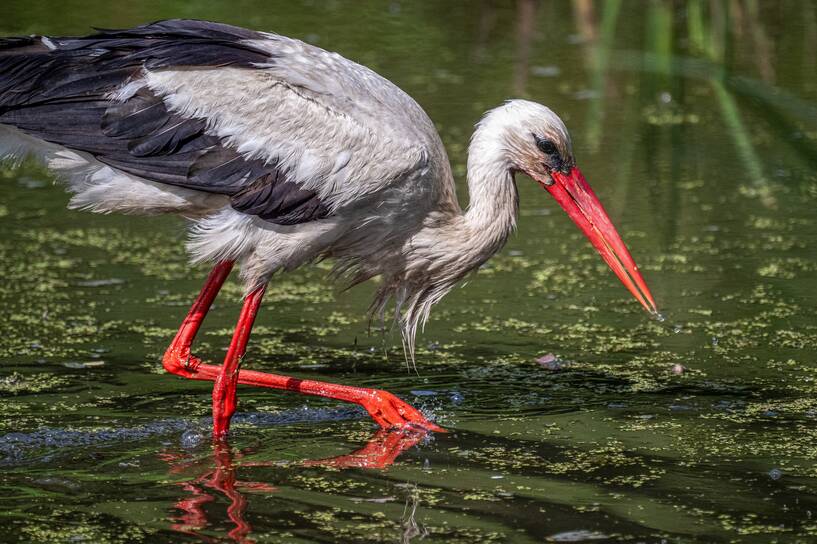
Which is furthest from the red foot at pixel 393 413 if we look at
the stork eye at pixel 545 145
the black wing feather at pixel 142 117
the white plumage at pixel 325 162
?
the stork eye at pixel 545 145

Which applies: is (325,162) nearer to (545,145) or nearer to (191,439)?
(545,145)

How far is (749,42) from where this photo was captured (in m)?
13.1

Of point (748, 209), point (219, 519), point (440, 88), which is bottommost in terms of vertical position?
point (219, 519)

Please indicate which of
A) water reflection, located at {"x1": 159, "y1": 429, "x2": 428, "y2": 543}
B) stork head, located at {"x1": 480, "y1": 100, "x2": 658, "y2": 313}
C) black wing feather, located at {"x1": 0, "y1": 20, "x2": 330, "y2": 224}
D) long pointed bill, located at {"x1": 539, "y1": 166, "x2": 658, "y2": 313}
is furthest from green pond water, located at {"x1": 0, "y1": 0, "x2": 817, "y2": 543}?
black wing feather, located at {"x1": 0, "y1": 20, "x2": 330, "y2": 224}

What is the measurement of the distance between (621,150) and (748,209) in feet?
4.67

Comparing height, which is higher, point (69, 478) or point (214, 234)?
point (214, 234)

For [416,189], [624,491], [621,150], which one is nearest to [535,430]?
[624,491]

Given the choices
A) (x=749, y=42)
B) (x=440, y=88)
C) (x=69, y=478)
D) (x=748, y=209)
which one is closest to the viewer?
(x=69, y=478)

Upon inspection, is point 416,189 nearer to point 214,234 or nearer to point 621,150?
point 214,234

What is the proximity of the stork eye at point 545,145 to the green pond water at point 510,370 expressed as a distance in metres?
0.23

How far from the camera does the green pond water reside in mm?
4582

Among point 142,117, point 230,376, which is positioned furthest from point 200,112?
point 230,376

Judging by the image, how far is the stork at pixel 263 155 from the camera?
229 inches

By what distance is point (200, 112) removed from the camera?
5934 mm
